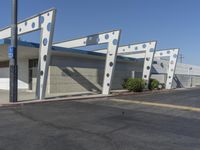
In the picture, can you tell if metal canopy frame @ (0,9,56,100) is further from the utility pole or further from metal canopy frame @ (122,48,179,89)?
metal canopy frame @ (122,48,179,89)

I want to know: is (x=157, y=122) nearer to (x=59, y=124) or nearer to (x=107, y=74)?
(x=59, y=124)

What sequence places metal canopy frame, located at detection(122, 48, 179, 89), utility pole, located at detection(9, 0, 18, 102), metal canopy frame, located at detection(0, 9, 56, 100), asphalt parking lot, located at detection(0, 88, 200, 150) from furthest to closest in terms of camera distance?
metal canopy frame, located at detection(122, 48, 179, 89), metal canopy frame, located at detection(0, 9, 56, 100), utility pole, located at detection(9, 0, 18, 102), asphalt parking lot, located at detection(0, 88, 200, 150)

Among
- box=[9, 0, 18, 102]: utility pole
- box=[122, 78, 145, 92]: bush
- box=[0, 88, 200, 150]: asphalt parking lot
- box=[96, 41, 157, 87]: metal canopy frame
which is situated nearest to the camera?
box=[0, 88, 200, 150]: asphalt parking lot

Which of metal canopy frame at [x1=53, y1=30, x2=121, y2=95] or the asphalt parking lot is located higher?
metal canopy frame at [x1=53, y1=30, x2=121, y2=95]

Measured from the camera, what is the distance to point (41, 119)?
895cm

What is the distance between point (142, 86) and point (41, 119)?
16.8 metres

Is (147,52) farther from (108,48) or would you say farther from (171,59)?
(108,48)

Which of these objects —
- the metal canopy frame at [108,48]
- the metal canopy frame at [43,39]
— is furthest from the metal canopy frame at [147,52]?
the metal canopy frame at [43,39]

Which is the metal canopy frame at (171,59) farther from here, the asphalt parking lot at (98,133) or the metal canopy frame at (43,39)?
the asphalt parking lot at (98,133)

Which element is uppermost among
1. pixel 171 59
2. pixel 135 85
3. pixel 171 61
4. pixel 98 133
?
pixel 171 59

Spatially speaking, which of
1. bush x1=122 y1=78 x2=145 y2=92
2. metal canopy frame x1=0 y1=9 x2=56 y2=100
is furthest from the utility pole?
bush x1=122 y1=78 x2=145 y2=92

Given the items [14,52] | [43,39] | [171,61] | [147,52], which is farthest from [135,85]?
[14,52]

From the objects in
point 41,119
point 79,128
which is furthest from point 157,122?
point 41,119

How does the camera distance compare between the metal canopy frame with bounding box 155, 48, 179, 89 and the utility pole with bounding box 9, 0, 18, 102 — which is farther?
the metal canopy frame with bounding box 155, 48, 179, 89
